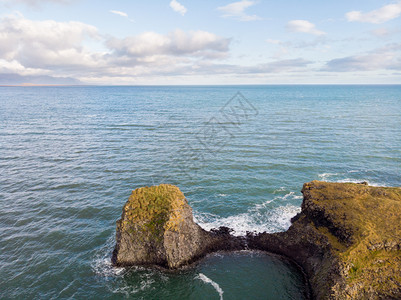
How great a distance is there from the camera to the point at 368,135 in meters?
72.1

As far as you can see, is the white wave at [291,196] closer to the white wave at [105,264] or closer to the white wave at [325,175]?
the white wave at [325,175]

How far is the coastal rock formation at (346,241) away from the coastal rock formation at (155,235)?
8189 millimetres

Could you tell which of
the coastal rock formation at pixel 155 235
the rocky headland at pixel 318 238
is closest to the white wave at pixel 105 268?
the coastal rock formation at pixel 155 235

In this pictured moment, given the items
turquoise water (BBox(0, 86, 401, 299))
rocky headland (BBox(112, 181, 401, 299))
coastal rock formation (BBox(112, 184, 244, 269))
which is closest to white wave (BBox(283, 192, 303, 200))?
turquoise water (BBox(0, 86, 401, 299))

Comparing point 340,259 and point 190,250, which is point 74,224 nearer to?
point 190,250

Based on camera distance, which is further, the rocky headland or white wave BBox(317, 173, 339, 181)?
white wave BBox(317, 173, 339, 181)

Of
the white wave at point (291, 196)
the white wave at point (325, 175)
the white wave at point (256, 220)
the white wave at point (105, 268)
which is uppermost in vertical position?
the white wave at point (325, 175)

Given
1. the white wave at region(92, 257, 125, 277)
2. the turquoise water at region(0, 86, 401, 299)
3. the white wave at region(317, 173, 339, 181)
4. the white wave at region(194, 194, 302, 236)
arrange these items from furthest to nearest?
the white wave at region(317, 173, 339, 181)
the white wave at region(194, 194, 302, 236)
the white wave at region(92, 257, 125, 277)
the turquoise water at region(0, 86, 401, 299)

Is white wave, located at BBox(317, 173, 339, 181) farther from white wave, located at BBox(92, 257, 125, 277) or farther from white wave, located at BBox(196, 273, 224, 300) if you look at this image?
white wave, located at BBox(92, 257, 125, 277)

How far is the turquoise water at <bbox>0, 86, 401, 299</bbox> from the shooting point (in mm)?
25297

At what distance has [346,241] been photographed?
24.3 metres

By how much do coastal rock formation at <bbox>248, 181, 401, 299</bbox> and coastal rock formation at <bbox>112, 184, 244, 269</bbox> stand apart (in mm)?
8189

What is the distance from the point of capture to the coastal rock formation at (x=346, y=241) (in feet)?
70.3

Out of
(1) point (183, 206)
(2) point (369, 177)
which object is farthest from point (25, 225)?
(2) point (369, 177)
